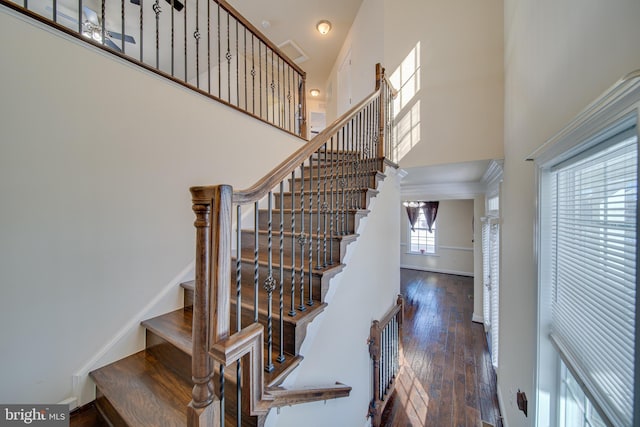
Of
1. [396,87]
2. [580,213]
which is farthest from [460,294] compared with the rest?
[580,213]

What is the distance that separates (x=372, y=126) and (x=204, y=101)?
1532 millimetres

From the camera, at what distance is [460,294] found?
18.9ft

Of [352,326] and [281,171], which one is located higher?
[281,171]

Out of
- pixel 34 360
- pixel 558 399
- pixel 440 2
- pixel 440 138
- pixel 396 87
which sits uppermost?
pixel 440 2

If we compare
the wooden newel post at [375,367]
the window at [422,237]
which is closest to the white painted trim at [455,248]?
the window at [422,237]

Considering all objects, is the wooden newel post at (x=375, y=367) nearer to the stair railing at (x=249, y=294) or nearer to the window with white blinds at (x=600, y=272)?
the stair railing at (x=249, y=294)

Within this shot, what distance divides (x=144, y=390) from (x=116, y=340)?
17.0 inches

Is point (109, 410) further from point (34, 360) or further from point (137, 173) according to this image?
point (137, 173)

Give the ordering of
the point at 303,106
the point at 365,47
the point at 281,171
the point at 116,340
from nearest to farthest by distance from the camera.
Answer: the point at 281,171
the point at 116,340
the point at 303,106
the point at 365,47

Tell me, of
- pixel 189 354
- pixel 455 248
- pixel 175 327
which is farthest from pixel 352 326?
pixel 455 248

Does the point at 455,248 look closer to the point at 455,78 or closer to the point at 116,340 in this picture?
the point at 455,78

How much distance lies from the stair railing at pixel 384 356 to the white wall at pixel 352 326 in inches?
3.1

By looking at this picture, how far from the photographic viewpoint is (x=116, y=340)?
4.55 ft

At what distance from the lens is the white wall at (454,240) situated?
7223 millimetres
